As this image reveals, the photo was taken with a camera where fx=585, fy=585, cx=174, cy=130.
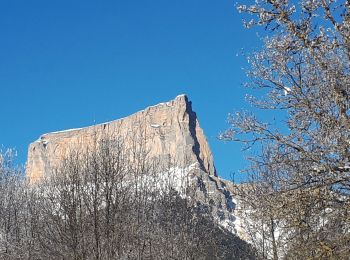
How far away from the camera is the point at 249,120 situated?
1258 cm

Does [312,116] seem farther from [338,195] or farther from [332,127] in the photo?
[338,195]

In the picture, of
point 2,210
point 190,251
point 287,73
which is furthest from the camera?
point 2,210

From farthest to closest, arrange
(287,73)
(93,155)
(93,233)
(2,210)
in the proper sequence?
(2,210) < (93,155) < (93,233) < (287,73)

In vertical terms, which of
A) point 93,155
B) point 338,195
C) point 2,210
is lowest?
point 338,195

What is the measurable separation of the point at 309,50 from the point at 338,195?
2.67m

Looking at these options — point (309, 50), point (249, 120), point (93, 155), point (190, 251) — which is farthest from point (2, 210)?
point (309, 50)

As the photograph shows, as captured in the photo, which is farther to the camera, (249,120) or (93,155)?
(93,155)

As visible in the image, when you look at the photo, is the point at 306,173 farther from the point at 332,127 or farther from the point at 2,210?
the point at 2,210

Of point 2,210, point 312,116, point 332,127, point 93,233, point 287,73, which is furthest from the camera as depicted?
point 2,210

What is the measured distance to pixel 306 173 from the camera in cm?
1094

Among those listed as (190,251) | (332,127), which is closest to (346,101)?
(332,127)

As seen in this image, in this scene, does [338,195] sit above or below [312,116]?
below

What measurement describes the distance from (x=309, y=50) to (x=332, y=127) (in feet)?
4.77

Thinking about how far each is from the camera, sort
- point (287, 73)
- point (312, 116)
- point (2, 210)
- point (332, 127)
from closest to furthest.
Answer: point (332, 127), point (312, 116), point (287, 73), point (2, 210)
